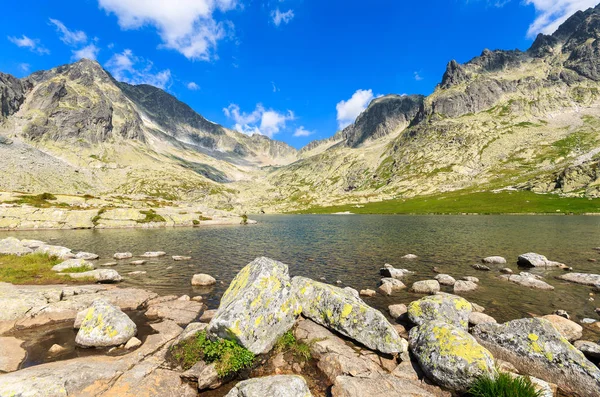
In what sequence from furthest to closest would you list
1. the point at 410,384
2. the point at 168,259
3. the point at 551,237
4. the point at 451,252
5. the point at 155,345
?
1. the point at 551,237
2. the point at 451,252
3. the point at 168,259
4. the point at 155,345
5. the point at 410,384

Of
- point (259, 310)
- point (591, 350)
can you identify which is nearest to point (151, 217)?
point (259, 310)

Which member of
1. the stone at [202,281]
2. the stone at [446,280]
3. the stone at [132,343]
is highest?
the stone at [132,343]

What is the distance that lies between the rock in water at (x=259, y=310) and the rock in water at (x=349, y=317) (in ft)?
3.86

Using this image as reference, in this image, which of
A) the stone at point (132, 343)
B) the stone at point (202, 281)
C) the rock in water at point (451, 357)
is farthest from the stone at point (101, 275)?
the rock in water at point (451, 357)

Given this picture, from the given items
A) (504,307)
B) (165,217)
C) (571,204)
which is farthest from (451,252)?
(571,204)

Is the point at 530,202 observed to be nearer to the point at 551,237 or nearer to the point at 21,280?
the point at 551,237

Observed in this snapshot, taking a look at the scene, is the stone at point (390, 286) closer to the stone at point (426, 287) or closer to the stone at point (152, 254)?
the stone at point (426, 287)

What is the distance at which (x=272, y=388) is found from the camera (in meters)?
9.55

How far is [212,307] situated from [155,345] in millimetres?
8101

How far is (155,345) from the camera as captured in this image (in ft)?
47.6

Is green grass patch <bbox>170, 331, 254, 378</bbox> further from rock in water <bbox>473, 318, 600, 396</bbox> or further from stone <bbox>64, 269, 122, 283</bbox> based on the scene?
stone <bbox>64, 269, 122, 283</bbox>

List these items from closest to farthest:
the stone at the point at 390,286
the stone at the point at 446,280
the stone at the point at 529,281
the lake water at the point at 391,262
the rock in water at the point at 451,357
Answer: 1. the rock in water at the point at 451,357
2. the lake water at the point at 391,262
3. the stone at the point at 390,286
4. the stone at the point at 529,281
5. the stone at the point at 446,280

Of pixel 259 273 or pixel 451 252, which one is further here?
pixel 451 252

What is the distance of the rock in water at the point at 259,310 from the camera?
40.2 ft
